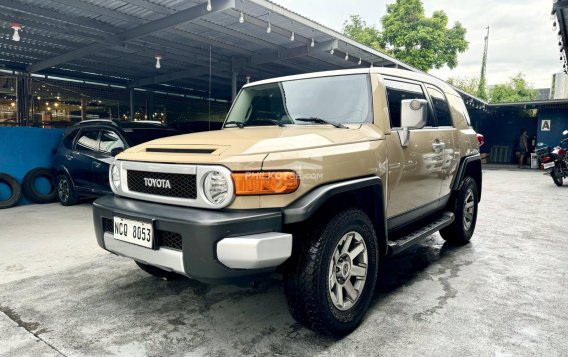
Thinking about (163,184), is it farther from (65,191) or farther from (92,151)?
(65,191)

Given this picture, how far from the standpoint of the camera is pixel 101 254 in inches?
166

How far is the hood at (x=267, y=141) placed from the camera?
89.1 inches

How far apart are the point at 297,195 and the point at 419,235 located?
5.09 feet

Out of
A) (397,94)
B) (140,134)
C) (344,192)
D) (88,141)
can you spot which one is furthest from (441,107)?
(88,141)

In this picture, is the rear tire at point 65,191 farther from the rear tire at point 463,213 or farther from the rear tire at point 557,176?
the rear tire at point 557,176

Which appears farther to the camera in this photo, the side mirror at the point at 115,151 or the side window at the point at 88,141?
the side window at the point at 88,141

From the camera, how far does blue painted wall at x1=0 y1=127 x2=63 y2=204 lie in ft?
23.9

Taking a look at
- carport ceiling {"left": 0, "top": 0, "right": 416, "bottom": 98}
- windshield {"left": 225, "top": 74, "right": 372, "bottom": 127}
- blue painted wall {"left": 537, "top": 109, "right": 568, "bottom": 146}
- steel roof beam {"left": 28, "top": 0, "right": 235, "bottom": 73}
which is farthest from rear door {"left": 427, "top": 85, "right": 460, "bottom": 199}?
blue painted wall {"left": 537, "top": 109, "right": 568, "bottom": 146}

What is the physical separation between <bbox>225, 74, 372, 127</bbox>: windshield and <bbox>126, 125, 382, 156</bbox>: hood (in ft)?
0.62

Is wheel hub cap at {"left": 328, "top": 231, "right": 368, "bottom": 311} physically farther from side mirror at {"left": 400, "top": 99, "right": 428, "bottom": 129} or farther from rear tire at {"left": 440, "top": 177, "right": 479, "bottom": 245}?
rear tire at {"left": 440, "top": 177, "right": 479, "bottom": 245}

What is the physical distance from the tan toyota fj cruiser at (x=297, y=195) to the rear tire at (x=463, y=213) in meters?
1.00

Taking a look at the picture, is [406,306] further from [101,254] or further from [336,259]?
[101,254]

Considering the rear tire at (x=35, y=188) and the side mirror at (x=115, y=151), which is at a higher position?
the side mirror at (x=115, y=151)

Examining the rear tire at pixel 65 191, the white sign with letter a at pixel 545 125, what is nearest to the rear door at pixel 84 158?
the rear tire at pixel 65 191
